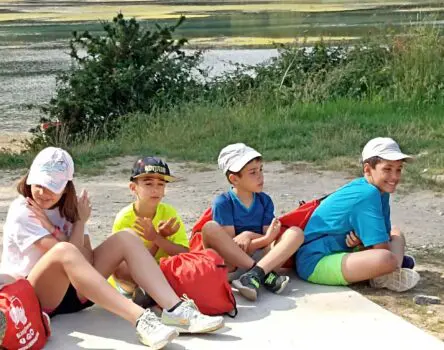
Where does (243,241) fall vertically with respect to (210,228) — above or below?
below

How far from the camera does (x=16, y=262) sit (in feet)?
14.4

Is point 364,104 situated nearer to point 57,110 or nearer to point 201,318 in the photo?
point 57,110

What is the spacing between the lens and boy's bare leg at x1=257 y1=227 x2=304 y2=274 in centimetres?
500

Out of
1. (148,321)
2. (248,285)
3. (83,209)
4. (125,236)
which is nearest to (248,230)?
(248,285)

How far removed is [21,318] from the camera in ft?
13.1

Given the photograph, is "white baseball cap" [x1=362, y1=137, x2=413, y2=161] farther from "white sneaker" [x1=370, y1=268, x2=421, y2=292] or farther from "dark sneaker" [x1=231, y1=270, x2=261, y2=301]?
"dark sneaker" [x1=231, y1=270, x2=261, y2=301]

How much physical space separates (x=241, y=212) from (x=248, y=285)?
1.86ft

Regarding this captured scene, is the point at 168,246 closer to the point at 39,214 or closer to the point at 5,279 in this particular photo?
the point at 39,214

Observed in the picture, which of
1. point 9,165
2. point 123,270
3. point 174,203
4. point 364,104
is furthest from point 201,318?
point 364,104

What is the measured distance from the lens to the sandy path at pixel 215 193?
653cm

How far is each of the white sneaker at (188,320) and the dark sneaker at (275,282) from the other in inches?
27.4

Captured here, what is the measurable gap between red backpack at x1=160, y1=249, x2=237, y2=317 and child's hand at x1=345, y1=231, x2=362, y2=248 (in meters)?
0.82

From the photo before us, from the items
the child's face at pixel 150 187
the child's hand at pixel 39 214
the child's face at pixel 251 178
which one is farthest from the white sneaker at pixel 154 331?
the child's face at pixel 251 178

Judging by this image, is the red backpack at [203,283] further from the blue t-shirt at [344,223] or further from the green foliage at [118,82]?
the green foliage at [118,82]
